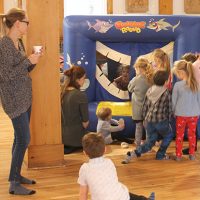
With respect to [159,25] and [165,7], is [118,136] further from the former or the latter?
[165,7]

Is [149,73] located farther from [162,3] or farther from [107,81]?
[162,3]

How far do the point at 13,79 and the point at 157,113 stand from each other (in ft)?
5.34

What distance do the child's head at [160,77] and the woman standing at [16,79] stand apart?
1.41 meters

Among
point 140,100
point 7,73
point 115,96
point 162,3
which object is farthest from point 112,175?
point 162,3

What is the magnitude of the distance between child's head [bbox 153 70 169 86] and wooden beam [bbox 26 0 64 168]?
0.98m

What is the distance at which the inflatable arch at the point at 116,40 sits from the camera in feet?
17.5

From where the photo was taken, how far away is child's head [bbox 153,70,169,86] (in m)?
4.35

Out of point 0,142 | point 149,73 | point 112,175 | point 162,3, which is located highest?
point 162,3

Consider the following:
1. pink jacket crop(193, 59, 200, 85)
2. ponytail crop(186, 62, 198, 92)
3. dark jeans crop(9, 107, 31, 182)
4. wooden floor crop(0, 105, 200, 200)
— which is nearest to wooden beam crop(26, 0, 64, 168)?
wooden floor crop(0, 105, 200, 200)

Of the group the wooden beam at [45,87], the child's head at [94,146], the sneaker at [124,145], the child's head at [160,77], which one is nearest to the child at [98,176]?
the child's head at [94,146]

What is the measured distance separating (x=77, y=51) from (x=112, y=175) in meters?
3.04

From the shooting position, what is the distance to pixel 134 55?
5531 mm

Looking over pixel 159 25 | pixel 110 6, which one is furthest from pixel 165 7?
pixel 159 25

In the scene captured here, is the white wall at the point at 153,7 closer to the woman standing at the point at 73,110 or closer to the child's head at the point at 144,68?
the child's head at the point at 144,68
